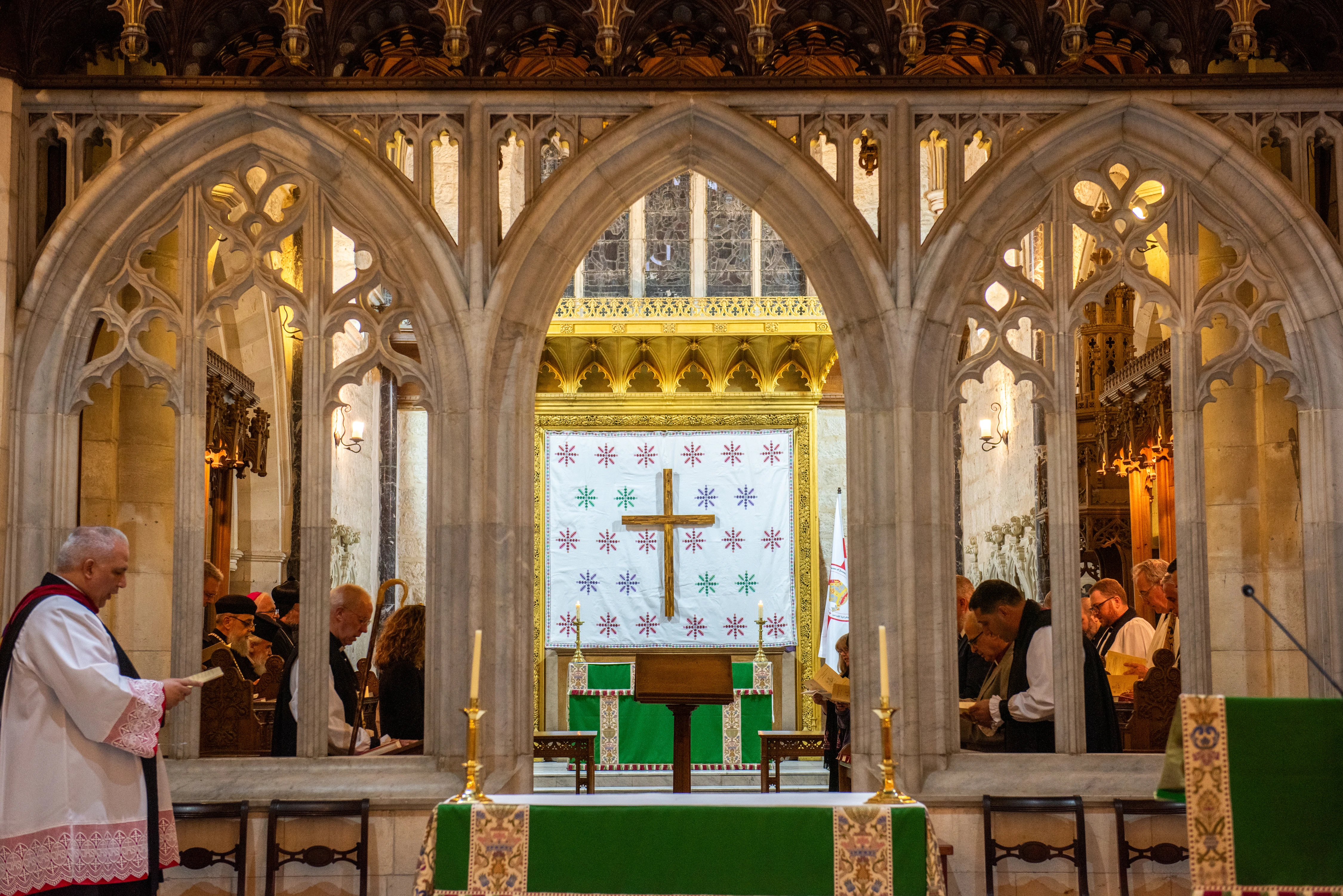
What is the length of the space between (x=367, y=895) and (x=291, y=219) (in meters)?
2.72

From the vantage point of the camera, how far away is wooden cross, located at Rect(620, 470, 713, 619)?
11648mm

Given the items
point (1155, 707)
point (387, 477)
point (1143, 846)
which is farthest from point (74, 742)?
point (387, 477)

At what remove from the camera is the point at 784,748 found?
9.63 metres

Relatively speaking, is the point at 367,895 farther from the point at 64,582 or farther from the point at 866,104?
the point at 866,104

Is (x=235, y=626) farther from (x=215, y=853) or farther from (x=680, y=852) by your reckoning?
(x=680, y=852)

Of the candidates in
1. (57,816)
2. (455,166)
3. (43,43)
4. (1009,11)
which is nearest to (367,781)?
(57,816)

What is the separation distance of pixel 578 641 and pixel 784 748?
2439mm

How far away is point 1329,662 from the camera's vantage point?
5730 millimetres

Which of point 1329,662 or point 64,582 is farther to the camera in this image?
point 1329,662

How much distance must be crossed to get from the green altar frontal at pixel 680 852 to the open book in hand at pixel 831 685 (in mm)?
2226

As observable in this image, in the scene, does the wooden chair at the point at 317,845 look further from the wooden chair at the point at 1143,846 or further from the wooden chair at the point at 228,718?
the wooden chair at the point at 1143,846

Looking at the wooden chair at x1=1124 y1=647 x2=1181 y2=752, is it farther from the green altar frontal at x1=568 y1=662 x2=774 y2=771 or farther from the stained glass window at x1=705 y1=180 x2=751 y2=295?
the stained glass window at x1=705 y1=180 x2=751 y2=295

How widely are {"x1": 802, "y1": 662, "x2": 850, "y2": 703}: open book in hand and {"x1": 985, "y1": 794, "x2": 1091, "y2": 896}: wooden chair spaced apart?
3.40 ft

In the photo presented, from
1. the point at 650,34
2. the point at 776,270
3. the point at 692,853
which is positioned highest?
the point at 776,270
